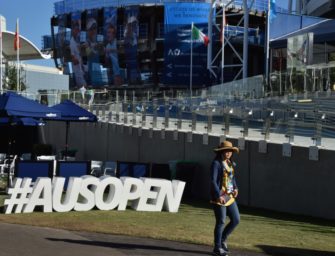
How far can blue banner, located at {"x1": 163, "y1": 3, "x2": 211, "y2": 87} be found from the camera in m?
64.6

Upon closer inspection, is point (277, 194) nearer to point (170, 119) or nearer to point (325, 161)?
point (325, 161)

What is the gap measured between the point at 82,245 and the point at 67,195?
12.1ft

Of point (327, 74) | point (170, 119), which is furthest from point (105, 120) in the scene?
point (327, 74)

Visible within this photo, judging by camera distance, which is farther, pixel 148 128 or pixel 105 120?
pixel 105 120

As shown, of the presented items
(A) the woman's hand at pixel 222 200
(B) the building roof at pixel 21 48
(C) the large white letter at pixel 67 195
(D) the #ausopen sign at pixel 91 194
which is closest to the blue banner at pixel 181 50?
(B) the building roof at pixel 21 48

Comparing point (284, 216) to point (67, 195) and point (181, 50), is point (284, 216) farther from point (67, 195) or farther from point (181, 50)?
point (181, 50)

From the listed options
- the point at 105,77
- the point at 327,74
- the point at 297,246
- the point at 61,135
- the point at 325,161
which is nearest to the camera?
the point at 297,246

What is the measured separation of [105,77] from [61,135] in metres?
39.8

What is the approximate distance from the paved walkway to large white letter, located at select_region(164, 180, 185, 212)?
328 centimetres

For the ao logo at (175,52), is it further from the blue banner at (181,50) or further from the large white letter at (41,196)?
the large white letter at (41,196)

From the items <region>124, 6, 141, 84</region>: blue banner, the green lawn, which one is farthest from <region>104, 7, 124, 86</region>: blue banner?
the green lawn

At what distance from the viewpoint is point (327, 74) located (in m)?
27.9

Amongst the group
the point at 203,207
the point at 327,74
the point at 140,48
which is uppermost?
the point at 140,48

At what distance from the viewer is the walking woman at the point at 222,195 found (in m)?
8.52
